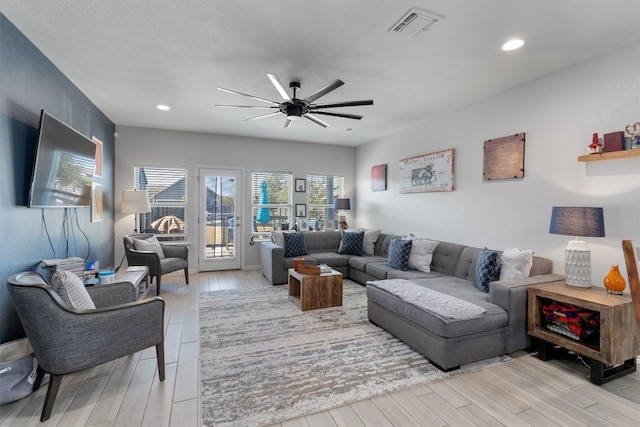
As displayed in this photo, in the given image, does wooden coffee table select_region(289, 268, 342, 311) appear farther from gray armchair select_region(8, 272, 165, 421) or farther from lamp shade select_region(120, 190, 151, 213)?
lamp shade select_region(120, 190, 151, 213)

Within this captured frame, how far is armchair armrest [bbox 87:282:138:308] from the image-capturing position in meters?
2.58

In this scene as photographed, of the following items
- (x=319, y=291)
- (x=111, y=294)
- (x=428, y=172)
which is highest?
(x=428, y=172)

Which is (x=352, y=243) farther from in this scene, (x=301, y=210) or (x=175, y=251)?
(x=175, y=251)

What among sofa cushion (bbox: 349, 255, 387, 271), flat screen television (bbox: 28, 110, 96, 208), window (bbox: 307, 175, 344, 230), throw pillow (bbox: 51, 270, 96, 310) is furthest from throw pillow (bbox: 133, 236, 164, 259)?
sofa cushion (bbox: 349, 255, 387, 271)

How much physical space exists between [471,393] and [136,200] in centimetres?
512

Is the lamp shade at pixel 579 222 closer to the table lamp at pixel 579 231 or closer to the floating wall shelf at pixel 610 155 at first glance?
the table lamp at pixel 579 231

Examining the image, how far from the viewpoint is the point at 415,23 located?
2.20 metres

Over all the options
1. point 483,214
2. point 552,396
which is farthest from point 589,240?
point 552,396

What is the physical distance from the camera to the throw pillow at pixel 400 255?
4.13 m

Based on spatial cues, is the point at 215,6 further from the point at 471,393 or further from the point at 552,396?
the point at 552,396

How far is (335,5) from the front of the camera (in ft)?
6.64

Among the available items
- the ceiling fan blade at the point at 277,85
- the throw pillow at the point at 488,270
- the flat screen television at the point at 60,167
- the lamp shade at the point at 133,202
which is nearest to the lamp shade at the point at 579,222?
the throw pillow at the point at 488,270

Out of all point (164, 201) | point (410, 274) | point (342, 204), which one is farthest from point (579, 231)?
point (164, 201)

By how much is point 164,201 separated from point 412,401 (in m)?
5.26
